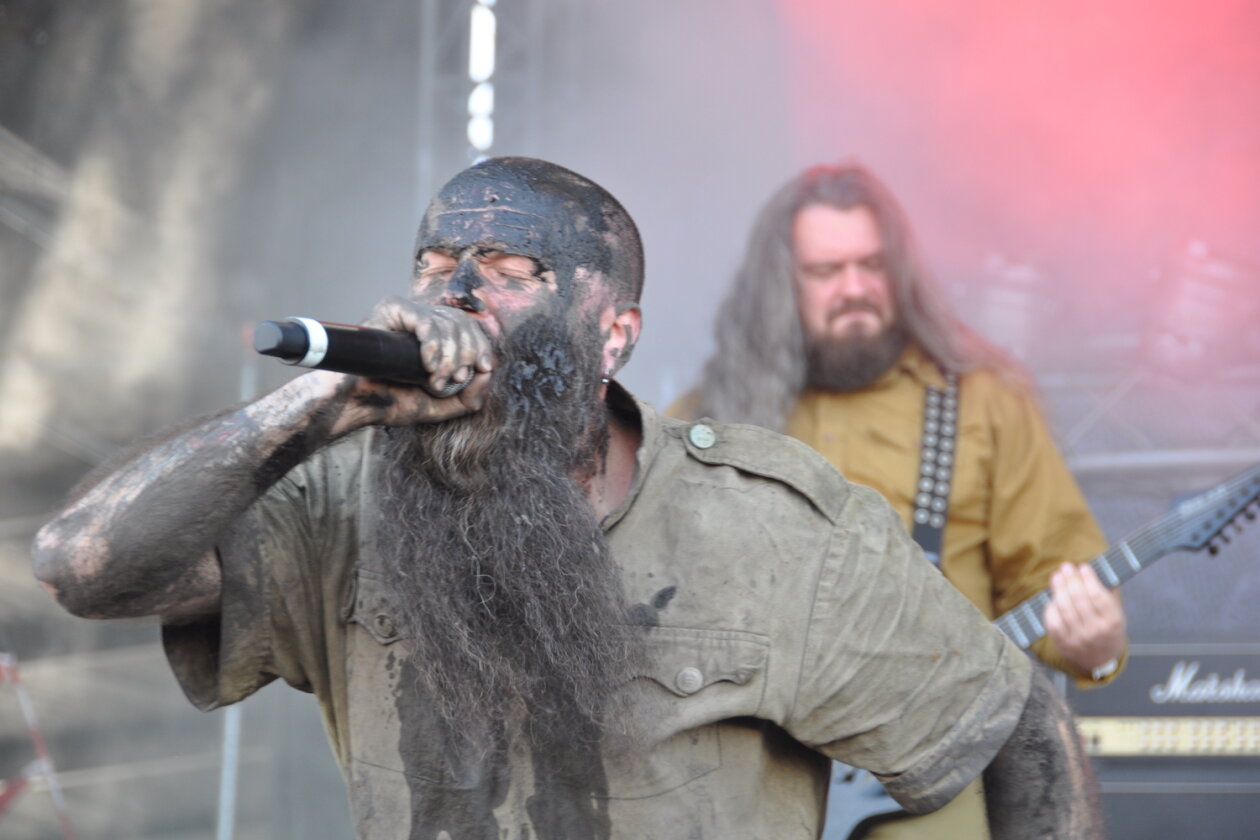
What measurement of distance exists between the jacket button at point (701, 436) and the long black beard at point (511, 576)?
0.29 meters

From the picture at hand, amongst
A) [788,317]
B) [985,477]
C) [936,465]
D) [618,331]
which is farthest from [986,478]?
[618,331]

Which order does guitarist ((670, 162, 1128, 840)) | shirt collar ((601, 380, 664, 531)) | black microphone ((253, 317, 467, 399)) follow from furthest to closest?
guitarist ((670, 162, 1128, 840)), shirt collar ((601, 380, 664, 531)), black microphone ((253, 317, 467, 399))

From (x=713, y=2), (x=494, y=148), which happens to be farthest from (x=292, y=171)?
A: (x=713, y=2)

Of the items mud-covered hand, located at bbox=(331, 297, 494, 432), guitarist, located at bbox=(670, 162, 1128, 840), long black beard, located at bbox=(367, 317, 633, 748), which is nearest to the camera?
mud-covered hand, located at bbox=(331, 297, 494, 432)

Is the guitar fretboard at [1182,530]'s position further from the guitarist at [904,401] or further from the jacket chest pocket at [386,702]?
the jacket chest pocket at [386,702]

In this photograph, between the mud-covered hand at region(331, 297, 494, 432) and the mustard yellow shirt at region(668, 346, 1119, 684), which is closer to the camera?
the mud-covered hand at region(331, 297, 494, 432)

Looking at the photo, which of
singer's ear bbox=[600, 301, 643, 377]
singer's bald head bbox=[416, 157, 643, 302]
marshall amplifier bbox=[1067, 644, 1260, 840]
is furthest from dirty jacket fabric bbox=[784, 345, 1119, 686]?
singer's bald head bbox=[416, 157, 643, 302]

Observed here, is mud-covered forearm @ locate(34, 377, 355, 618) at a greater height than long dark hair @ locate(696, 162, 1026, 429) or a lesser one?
lesser

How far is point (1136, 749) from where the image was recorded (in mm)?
4289

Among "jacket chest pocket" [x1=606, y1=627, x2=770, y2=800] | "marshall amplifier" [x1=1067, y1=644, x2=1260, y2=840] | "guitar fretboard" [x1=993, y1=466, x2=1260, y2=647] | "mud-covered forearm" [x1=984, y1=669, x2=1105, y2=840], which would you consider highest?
"guitar fretboard" [x1=993, y1=466, x2=1260, y2=647]

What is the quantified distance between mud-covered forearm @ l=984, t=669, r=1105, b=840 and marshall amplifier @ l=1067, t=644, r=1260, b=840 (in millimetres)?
2191

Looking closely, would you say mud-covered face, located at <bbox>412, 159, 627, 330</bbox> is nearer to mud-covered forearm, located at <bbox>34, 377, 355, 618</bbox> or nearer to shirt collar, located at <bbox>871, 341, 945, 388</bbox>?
mud-covered forearm, located at <bbox>34, 377, 355, 618</bbox>

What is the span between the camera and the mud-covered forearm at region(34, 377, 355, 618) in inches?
69.8

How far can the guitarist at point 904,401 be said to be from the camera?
12.0 ft
